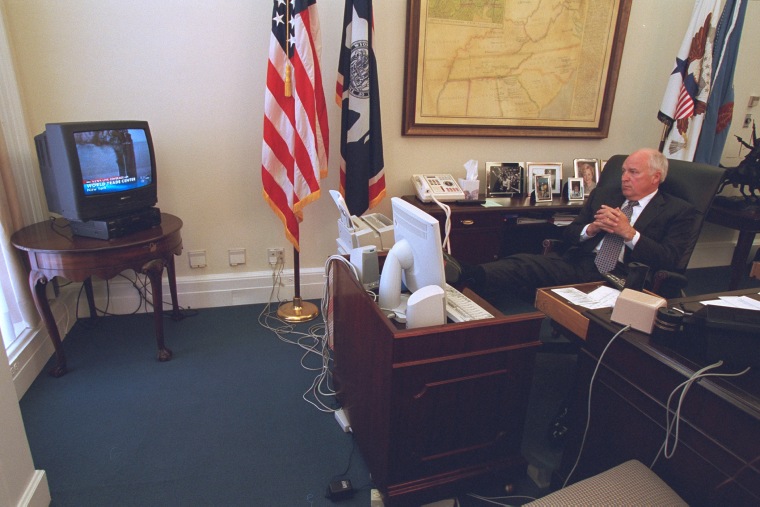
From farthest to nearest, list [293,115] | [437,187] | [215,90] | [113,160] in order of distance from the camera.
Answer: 1. [437,187]
2. [215,90]
3. [293,115]
4. [113,160]

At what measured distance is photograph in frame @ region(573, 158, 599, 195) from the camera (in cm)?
329

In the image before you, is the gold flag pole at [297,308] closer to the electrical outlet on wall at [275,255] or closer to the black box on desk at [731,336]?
the electrical outlet on wall at [275,255]

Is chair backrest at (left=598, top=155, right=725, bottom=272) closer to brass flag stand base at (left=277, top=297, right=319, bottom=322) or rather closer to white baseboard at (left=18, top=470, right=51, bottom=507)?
brass flag stand base at (left=277, top=297, right=319, bottom=322)

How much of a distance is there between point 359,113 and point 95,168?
141 cm

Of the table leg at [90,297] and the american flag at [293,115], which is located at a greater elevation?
the american flag at [293,115]

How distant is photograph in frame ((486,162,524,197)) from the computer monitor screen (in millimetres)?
1822

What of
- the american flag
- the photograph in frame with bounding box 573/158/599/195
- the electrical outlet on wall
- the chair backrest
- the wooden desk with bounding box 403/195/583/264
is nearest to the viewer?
the chair backrest

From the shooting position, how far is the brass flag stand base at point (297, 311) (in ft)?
9.14

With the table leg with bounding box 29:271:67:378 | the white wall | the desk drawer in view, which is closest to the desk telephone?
the desk drawer

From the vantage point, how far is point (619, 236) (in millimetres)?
2229

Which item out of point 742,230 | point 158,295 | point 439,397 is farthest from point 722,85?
point 158,295

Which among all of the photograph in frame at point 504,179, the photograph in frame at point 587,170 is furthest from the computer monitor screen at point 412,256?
the photograph in frame at point 587,170

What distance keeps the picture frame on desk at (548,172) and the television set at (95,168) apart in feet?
8.16

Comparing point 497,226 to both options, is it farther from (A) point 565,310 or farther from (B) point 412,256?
(B) point 412,256
